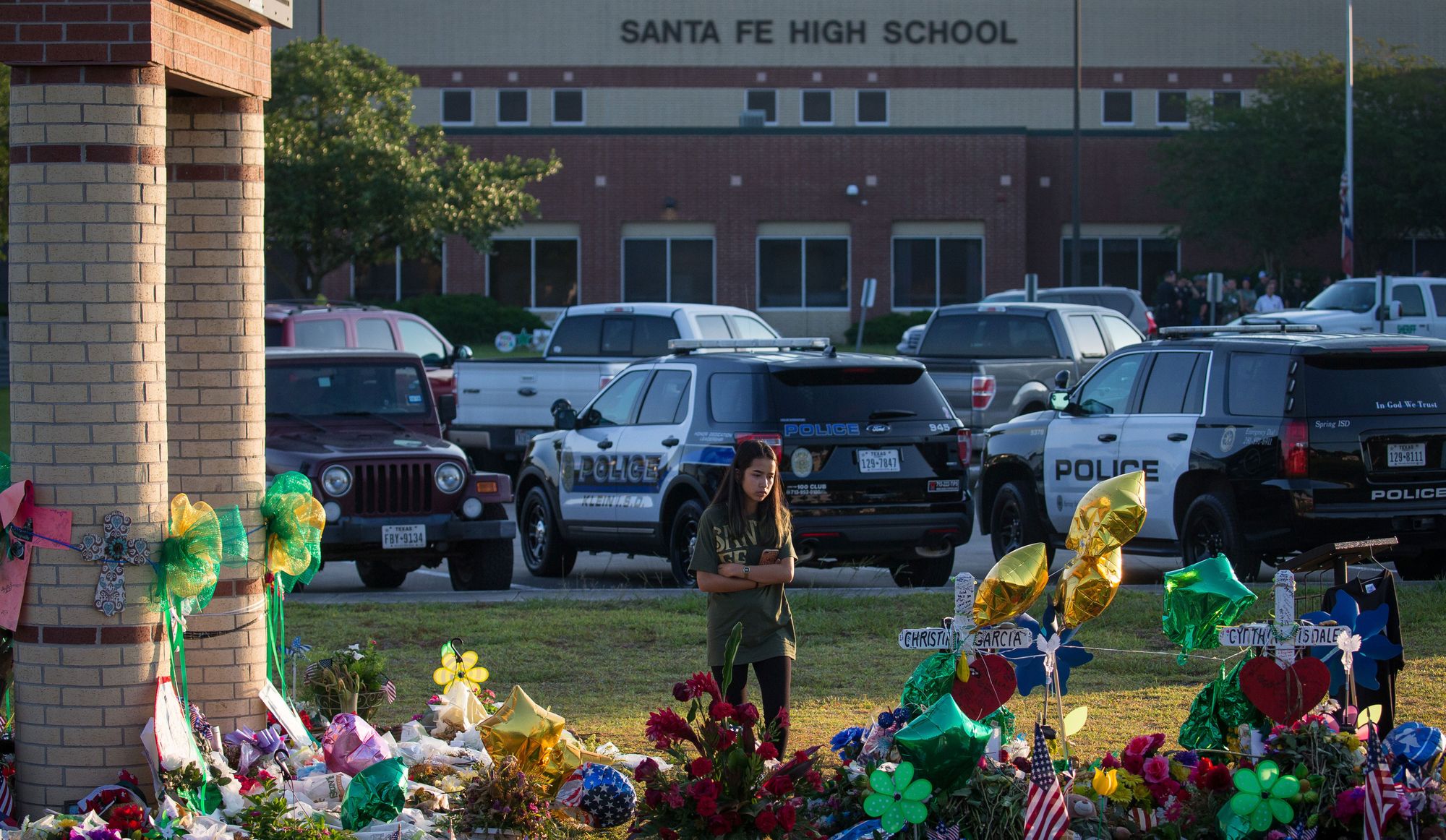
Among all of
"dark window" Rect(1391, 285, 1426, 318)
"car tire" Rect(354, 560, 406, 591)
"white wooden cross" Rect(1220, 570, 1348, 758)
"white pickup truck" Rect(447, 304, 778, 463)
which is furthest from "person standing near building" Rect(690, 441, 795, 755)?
"dark window" Rect(1391, 285, 1426, 318)

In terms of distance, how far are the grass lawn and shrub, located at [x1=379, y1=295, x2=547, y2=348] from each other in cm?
3075

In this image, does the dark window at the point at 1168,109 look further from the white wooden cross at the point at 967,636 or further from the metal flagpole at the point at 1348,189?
the white wooden cross at the point at 967,636

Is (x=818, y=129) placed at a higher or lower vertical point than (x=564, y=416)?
higher

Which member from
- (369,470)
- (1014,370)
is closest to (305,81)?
(1014,370)

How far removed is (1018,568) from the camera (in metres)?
5.61

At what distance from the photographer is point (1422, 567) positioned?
12195 mm

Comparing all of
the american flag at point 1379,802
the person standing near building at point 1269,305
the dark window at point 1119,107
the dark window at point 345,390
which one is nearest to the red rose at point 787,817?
the american flag at point 1379,802

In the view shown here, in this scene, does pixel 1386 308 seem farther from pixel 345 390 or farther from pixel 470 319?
pixel 470 319

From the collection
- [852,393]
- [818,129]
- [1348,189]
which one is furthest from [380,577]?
[818,129]

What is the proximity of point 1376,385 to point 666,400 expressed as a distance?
16.0ft

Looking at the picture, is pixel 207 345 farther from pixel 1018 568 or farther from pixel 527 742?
pixel 1018 568

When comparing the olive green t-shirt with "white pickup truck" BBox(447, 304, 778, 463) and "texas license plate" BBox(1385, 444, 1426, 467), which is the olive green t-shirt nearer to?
"texas license plate" BBox(1385, 444, 1426, 467)

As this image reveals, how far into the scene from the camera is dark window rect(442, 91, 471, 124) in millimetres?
49656

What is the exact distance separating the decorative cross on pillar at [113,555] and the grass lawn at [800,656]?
2.29 metres
